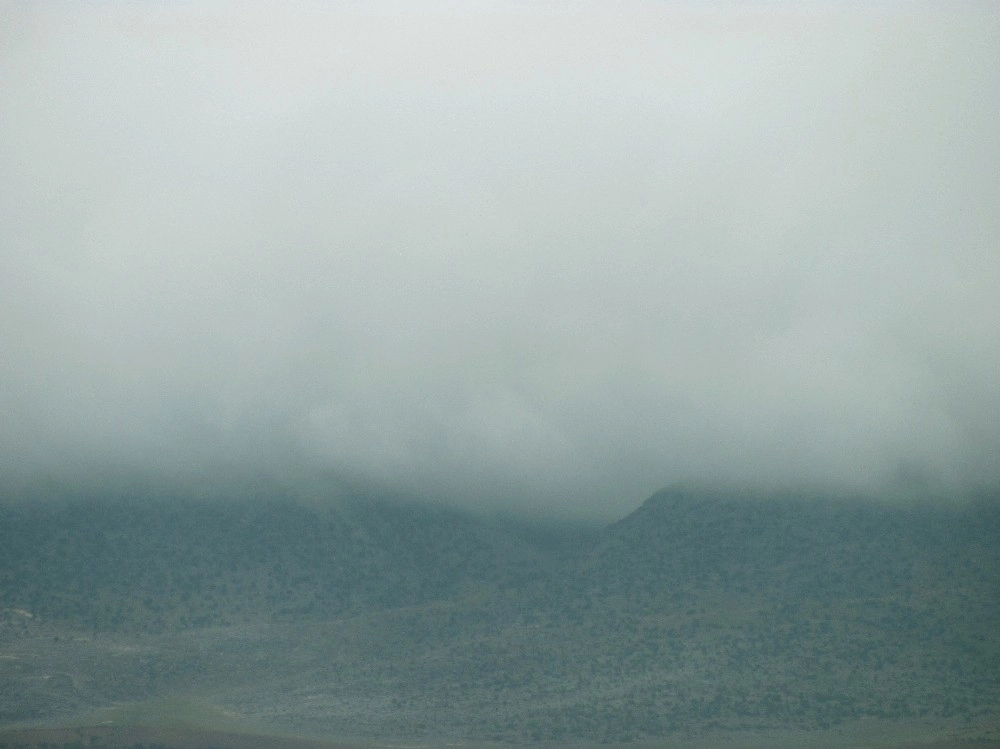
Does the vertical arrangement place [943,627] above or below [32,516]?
below

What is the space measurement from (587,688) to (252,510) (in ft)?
226

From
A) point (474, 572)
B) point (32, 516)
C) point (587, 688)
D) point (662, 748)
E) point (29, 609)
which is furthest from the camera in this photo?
point (474, 572)

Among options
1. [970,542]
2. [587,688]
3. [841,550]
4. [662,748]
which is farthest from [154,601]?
[970,542]

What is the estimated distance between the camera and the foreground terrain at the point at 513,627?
136750 mm

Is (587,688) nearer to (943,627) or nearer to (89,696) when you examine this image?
(943,627)

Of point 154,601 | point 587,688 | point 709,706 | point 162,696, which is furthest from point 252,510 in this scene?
point 709,706

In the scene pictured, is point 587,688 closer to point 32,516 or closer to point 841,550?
point 841,550

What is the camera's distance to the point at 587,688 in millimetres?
144875

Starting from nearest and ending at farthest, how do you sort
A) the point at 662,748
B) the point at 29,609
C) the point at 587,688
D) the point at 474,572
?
the point at 662,748 < the point at 587,688 < the point at 29,609 < the point at 474,572

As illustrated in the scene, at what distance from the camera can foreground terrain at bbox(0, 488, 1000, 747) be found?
136750 mm

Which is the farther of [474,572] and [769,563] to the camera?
[474,572]

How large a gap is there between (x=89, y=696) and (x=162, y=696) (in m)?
8.19

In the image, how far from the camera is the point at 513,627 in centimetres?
16688

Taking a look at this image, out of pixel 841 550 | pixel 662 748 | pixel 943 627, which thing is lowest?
pixel 662 748
